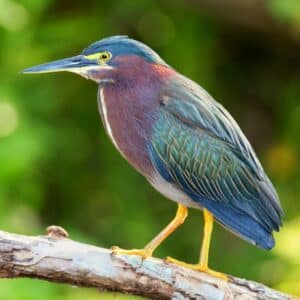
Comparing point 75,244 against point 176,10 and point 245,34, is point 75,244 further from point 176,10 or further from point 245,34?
point 245,34

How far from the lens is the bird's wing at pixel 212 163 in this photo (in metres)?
3.04

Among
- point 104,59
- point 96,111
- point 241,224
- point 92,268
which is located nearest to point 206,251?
point 241,224

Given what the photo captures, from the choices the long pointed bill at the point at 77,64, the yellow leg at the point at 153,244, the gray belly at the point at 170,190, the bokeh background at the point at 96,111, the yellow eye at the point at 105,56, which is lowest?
the yellow leg at the point at 153,244

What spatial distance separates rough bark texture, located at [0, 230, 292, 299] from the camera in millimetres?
2910

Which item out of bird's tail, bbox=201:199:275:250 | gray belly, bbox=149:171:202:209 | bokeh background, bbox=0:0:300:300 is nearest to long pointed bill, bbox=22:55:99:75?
gray belly, bbox=149:171:202:209

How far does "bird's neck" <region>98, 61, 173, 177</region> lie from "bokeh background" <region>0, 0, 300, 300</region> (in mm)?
2177

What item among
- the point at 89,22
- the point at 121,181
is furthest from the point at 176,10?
the point at 121,181

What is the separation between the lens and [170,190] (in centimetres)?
305

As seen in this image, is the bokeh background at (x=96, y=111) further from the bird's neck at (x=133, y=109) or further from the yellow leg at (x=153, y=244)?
the bird's neck at (x=133, y=109)

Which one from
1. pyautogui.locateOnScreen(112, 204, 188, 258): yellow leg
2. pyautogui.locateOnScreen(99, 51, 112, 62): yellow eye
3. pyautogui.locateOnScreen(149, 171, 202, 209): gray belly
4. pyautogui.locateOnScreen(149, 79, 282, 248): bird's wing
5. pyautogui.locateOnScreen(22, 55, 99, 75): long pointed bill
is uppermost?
pyautogui.locateOnScreen(99, 51, 112, 62): yellow eye

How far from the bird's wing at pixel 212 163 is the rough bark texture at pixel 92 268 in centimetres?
19

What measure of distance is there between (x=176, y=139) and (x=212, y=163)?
0.40 ft

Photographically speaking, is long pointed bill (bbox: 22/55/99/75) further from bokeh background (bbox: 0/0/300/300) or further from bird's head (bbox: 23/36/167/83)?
bokeh background (bbox: 0/0/300/300)

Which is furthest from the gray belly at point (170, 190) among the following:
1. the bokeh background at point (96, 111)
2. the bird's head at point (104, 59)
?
the bokeh background at point (96, 111)
